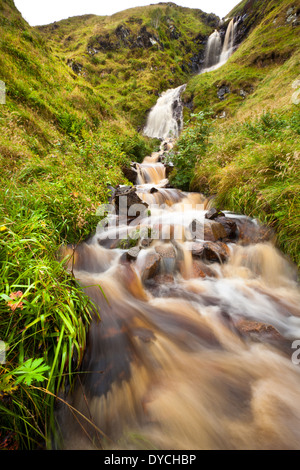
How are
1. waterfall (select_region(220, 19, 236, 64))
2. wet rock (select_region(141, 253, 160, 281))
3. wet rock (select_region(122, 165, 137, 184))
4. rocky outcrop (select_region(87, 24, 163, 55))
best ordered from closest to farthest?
1. wet rock (select_region(141, 253, 160, 281))
2. wet rock (select_region(122, 165, 137, 184))
3. rocky outcrop (select_region(87, 24, 163, 55))
4. waterfall (select_region(220, 19, 236, 64))

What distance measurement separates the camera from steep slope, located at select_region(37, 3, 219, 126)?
18.9 meters

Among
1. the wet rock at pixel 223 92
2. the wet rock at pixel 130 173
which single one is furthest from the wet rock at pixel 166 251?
the wet rock at pixel 223 92

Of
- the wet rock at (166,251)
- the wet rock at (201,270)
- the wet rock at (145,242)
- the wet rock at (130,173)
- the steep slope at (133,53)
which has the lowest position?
the wet rock at (201,270)

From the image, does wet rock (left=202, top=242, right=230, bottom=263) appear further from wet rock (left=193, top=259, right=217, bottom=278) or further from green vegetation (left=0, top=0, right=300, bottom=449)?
green vegetation (left=0, top=0, right=300, bottom=449)

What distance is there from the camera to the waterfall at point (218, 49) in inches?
1086

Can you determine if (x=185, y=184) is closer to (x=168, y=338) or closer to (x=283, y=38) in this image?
(x=168, y=338)

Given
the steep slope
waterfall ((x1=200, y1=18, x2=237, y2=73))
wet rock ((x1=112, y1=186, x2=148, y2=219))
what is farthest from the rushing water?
waterfall ((x1=200, y1=18, x2=237, y2=73))

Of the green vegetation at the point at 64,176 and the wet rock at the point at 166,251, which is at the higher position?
the green vegetation at the point at 64,176

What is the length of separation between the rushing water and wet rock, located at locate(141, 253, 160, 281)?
0.02m

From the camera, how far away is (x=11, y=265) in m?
1.64

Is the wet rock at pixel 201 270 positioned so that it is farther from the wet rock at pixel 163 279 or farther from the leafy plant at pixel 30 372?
the leafy plant at pixel 30 372

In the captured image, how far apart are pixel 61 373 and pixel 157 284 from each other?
71.5 inches

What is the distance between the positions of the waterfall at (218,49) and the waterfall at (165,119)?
1629cm

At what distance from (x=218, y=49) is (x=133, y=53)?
14338 millimetres
